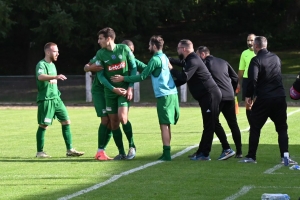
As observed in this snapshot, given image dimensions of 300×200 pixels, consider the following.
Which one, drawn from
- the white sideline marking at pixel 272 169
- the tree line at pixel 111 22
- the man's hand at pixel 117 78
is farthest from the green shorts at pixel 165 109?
the tree line at pixel 111 22

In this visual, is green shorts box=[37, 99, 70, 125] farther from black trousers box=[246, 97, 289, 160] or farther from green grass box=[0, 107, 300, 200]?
black trousers box=[246, 97, 289, 160]

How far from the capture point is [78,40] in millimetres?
41094

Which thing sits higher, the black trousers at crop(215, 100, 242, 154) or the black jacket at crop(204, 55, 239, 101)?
the black jacket at crop(204, 55, 239, 101)

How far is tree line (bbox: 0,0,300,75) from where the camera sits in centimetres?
3925

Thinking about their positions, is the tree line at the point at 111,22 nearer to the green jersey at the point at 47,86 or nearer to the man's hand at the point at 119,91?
the green jersey at the point at 47,86

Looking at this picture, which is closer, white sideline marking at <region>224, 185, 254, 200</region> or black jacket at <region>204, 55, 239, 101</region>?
white sideline marking at <region>224, 185, 254, 200</region>

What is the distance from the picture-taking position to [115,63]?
1264 centimetres

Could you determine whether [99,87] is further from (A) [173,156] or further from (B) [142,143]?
(B) [142,143]

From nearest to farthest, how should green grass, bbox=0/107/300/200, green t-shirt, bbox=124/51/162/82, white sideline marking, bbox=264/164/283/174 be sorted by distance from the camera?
green grass, bbox=0/107/300/200, white sideline marking, bbox=264/164/283/174, green t-shirt, bbox=124/51/162/82

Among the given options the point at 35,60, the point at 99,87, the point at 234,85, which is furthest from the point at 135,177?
the point at 35,60

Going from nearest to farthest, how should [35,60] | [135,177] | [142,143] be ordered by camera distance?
1. [135,177]
2. [142,143]
3. [35,60]

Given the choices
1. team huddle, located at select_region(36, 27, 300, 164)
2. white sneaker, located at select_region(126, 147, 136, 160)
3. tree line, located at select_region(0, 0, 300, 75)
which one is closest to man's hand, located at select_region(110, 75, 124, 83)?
team huddle, located at select_region(36, 27, 300, 164)

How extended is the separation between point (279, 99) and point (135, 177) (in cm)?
277

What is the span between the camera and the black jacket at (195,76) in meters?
12.5
